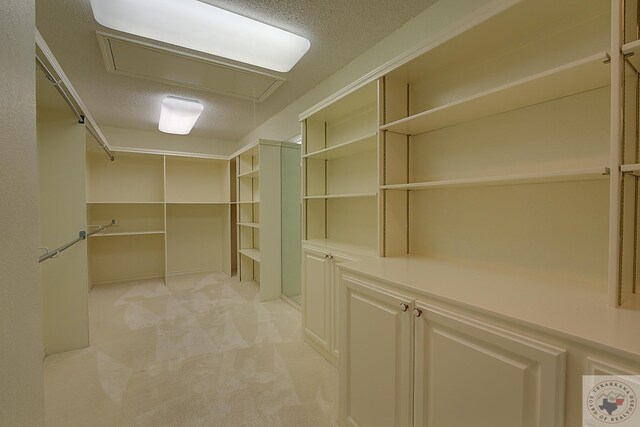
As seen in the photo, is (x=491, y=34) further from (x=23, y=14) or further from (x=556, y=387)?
(x=23, y=14)

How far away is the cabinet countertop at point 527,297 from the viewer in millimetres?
744

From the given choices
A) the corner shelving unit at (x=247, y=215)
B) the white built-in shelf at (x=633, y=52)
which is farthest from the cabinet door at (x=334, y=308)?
the corner shelving unit at (x=247, y=215)

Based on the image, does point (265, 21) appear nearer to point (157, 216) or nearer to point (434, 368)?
point (434, 368)

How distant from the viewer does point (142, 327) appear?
2.84m

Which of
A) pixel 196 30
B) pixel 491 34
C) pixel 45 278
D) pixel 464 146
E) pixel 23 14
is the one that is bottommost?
pixel 45 278

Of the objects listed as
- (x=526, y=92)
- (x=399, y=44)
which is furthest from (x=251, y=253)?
(x=526, y=92)

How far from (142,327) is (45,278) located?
938 mm

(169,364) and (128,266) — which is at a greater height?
(128,266)

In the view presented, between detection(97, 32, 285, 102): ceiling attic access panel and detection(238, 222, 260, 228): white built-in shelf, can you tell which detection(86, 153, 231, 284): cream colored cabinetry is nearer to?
detection(238, 222, 260, 228): white built-in shelf

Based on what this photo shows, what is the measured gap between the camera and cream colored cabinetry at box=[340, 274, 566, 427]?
0.81 meters

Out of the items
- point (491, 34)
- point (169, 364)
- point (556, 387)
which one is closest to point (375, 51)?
point (491, 34)

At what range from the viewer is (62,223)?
238 cm

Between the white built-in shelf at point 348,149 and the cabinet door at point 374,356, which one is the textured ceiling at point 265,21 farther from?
the cabinet door at point 374,356

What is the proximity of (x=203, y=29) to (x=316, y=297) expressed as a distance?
2207 millimetres
